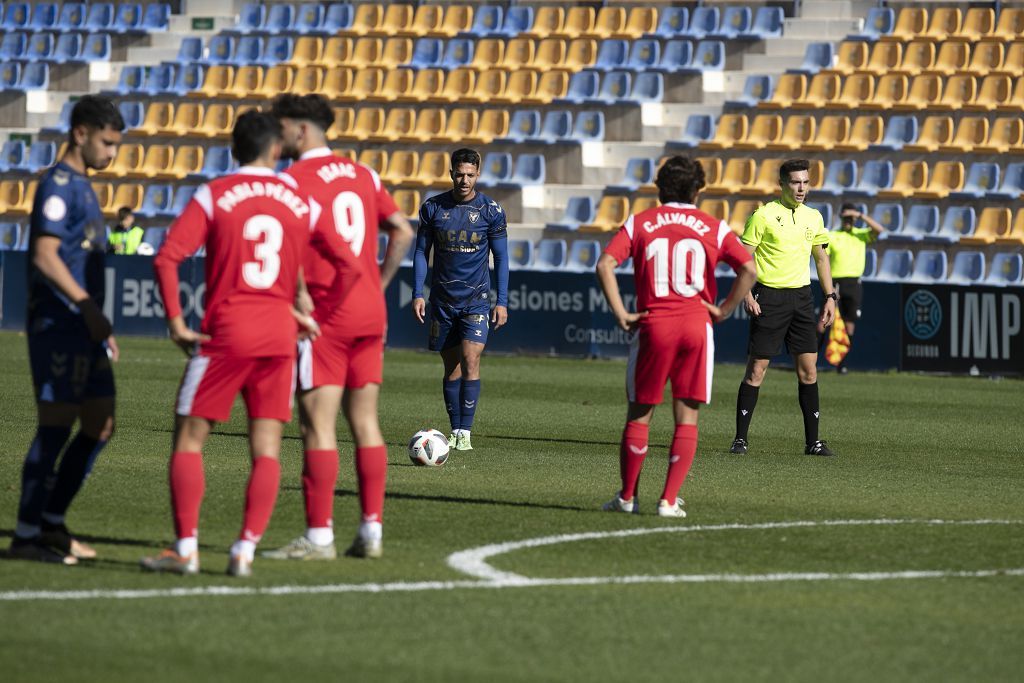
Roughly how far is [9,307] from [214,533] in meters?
21.7

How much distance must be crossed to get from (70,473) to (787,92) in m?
22.9

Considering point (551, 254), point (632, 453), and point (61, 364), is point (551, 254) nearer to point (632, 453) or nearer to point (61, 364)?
point (632, 453)

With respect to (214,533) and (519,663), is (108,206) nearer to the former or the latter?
(214,533)

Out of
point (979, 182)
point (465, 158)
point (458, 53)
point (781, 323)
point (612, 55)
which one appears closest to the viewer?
point (465, 158)

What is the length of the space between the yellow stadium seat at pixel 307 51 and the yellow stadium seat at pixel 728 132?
814 centimetres

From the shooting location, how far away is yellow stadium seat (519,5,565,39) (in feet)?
104

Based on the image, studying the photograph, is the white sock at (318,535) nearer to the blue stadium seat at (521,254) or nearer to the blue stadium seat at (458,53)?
the blue stadium seat at (521,254)

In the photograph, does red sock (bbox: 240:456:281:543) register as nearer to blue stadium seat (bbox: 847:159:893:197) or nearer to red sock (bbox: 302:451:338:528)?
red sock (bbox: 302:451:338:528)

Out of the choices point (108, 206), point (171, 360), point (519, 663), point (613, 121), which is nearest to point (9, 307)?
point (108, 206)

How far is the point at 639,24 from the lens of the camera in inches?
1227

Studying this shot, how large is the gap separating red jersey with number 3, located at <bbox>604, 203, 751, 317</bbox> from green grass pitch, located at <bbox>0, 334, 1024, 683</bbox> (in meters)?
1.16

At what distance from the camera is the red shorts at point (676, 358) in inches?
361

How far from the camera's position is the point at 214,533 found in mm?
8227

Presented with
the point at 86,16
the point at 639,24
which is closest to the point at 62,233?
the point at 639,24
